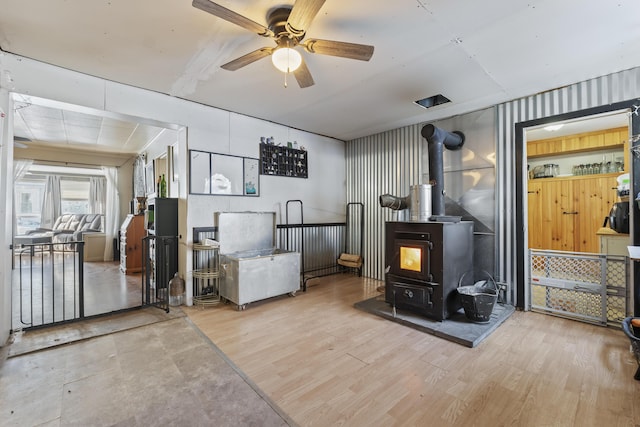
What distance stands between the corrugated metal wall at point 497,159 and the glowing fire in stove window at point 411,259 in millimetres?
1341

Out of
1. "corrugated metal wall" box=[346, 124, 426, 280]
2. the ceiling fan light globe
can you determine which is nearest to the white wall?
"corrugated metal wall" box=[346, 124, 426, 280]

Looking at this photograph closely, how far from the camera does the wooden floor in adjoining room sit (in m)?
1.75

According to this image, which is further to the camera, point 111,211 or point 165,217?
point 111,211

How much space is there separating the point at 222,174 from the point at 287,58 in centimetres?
230

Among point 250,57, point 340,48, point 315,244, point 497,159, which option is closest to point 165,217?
point 315,244

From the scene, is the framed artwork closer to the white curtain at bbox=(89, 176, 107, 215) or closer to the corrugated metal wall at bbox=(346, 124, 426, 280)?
the corrugated metal wall at bbox=(346, 124, 426, 280)

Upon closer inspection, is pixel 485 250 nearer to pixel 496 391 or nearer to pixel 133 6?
pixel 496 391

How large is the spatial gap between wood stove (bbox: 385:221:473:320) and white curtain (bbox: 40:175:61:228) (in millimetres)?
9962

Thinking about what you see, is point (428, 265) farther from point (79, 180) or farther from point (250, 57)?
point (79, 180)

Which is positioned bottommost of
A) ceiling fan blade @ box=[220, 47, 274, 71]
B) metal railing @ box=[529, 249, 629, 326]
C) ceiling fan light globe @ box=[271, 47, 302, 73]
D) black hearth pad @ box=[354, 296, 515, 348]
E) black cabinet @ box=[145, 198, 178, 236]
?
black hearth pad @ box=[354, 296, 515, 348]

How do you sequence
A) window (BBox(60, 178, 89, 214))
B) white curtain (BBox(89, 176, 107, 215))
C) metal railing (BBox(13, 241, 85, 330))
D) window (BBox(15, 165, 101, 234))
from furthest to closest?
white curtain (BBox(89, 176, 107, 215)), window (BBox(60, 178, 89, 214)), window (BBox(15, 165, 101, 234)), metal railing (BBox(13, 241, 85, 330))

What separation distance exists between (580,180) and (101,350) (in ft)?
23.8

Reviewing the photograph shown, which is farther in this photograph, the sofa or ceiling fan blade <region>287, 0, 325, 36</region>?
the sofa

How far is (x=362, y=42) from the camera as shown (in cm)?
249
